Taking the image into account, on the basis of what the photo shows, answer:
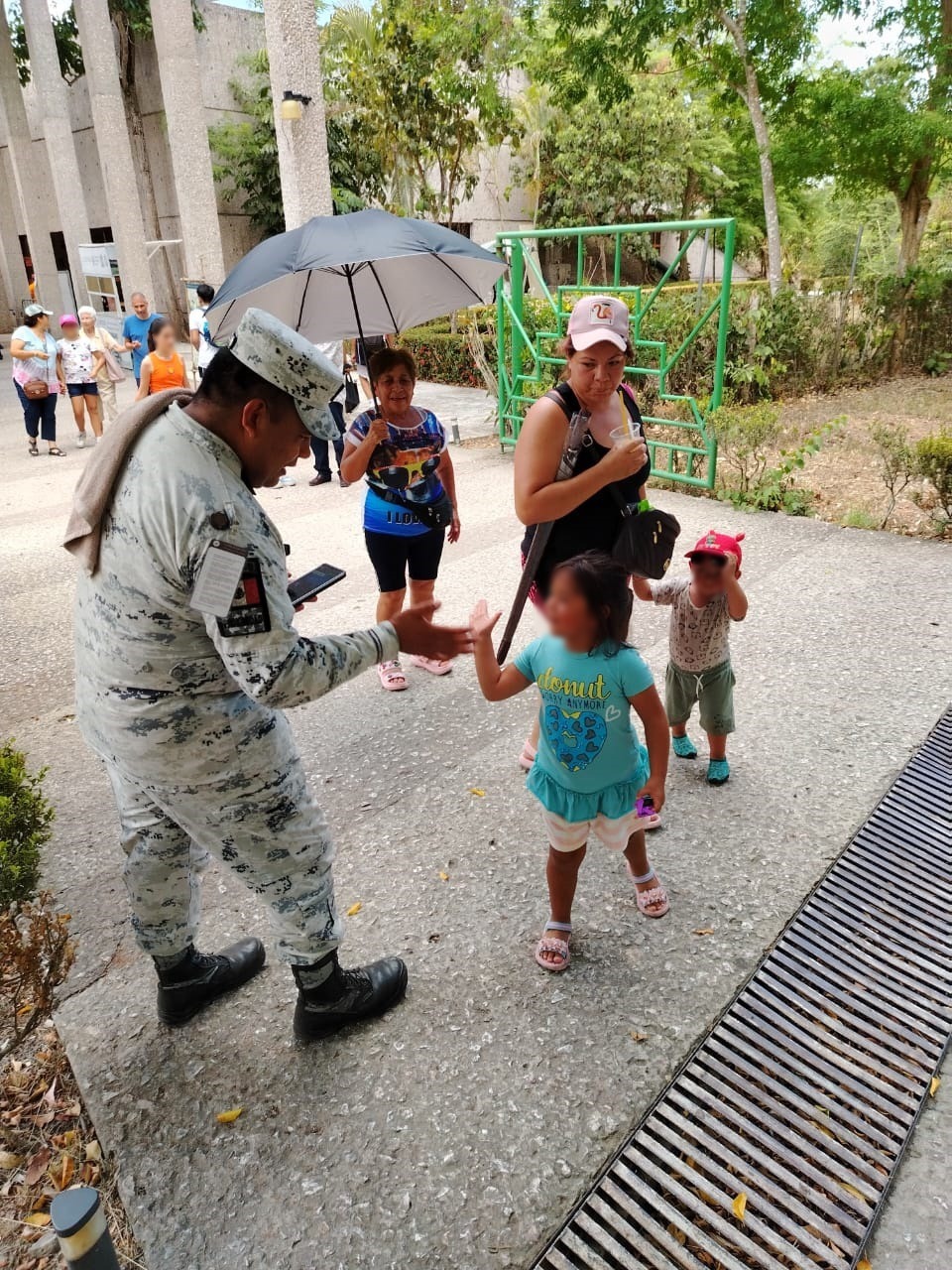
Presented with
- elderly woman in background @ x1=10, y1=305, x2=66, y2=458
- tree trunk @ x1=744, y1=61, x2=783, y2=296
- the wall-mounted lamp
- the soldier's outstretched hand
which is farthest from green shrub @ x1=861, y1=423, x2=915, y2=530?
elderly woman in background @ x1=10, y1=305, x2=66, y2=458

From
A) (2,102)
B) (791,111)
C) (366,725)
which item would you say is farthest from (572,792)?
(2,102)

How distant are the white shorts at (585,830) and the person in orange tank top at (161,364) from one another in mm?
7007

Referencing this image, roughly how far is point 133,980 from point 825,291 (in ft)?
40.2

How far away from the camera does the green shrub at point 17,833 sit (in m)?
2.09

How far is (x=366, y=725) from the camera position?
13.0 feet

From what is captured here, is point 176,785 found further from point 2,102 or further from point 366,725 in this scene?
point 2,102

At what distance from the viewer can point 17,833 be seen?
88.5 inches

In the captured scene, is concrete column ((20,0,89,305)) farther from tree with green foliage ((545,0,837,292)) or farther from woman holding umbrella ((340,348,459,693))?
woman holding umbrella ((340,348,459,693))

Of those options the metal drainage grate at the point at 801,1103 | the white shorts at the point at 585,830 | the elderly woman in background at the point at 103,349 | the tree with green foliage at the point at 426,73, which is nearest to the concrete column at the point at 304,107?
the elderly woman in background at the point at 103,349

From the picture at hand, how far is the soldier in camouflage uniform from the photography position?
158cm

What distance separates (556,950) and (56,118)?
22.7 meters

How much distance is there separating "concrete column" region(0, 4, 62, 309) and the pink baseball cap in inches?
930

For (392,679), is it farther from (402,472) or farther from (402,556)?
(402,472)

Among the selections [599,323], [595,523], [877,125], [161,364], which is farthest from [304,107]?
[595,523]
